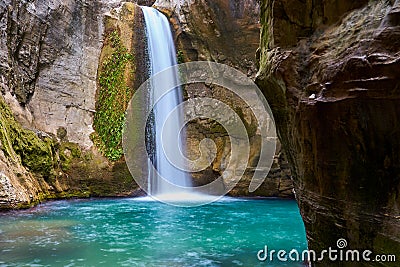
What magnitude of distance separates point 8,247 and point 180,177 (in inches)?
363

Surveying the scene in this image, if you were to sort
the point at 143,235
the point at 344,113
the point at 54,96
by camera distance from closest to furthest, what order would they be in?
the point at 344,113 < the point at 143,235 < the point at 54,96

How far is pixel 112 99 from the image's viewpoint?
15.4m

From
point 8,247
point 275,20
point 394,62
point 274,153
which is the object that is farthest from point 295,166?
point 274,153

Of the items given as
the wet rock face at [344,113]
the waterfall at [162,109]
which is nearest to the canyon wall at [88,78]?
the waterfall at [162,109]

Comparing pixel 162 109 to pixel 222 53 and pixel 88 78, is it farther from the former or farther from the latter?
pixel 222 53

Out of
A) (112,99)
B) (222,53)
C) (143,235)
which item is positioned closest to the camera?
(143,235)

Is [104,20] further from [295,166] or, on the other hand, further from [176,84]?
[295,166]

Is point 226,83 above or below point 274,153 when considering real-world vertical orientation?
above

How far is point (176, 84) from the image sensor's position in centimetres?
1642

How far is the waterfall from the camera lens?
14891mm

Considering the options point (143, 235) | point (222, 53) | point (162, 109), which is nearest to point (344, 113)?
point (143, 235)

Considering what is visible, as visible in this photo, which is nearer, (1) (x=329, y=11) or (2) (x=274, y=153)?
(1) (x=329, y=11)

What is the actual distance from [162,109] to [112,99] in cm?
212

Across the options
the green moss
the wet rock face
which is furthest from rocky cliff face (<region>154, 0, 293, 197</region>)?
the wet rock face
